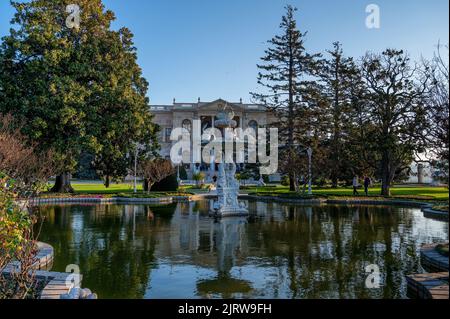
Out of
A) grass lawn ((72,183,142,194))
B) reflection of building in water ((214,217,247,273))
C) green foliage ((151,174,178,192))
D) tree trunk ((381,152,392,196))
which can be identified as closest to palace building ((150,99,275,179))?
grass lawn ((72,183,142,194))

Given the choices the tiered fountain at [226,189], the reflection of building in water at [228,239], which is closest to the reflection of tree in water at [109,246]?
the reflection of building in water at [228,239]

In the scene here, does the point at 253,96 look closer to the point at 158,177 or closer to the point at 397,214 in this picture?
the point at 158,177

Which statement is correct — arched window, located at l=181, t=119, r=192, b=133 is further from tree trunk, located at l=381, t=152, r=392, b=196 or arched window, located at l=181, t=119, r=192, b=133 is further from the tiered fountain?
the tiered fountain

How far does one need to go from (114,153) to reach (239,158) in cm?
2283

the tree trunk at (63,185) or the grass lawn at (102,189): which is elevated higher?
the tree trunk at (63,185)

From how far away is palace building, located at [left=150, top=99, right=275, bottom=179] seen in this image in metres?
68.4

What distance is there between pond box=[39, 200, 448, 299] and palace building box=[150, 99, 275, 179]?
5397 centimetres

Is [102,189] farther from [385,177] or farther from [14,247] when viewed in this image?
[14,247]

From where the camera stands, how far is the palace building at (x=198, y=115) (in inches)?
2694

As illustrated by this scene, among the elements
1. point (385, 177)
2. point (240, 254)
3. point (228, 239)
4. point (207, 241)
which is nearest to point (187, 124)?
point (385, 177)

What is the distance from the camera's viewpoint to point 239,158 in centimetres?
4794

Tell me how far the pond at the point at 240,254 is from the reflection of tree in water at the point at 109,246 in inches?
0.8

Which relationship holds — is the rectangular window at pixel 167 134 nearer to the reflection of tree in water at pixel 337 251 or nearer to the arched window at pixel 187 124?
the arched window at pixel 187 124
